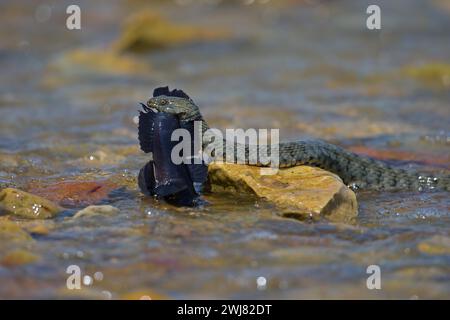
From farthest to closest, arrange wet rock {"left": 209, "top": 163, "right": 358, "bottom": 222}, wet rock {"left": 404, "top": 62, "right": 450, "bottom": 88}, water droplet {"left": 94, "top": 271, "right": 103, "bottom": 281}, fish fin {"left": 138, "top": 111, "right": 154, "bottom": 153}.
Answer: wet rock {"left": 404, "top": 62, "right": 450, "bottom": 88}, fish fin {"left": 138, "top": 111, "right": 154, "bottom": 153}, wet rock {"left": 209, "top": 163, "right": 358, "bottom": 222}, water droplet {"left": 94, "top": 271, "right": 103, "bottom": 281}

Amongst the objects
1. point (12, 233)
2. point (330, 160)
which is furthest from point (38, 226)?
point (330, 160)

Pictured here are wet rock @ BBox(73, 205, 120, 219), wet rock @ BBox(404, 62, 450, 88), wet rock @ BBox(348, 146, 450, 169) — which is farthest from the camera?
wet rock @ BBox(404, 62, 450, 88)

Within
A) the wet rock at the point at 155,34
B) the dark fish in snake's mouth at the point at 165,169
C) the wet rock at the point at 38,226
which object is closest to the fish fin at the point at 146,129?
the dark fish in snake's mouth at the point at 165,169

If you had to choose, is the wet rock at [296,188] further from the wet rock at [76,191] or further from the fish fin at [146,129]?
the wet rock at [76,191]

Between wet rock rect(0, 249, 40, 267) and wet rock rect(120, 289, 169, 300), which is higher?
wet rock rect(0, 249, 40, 267)

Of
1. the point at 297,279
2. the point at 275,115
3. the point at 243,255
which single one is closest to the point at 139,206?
the point at 243,255

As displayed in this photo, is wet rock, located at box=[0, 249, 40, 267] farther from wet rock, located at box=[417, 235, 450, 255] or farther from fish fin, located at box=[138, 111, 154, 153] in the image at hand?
wet rock, located at box=[417, 235, 450, 255]

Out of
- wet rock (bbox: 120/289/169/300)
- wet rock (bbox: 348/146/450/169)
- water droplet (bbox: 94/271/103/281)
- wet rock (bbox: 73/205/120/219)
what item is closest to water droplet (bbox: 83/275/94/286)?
water droplet (bbox: 94/271/103/281)
